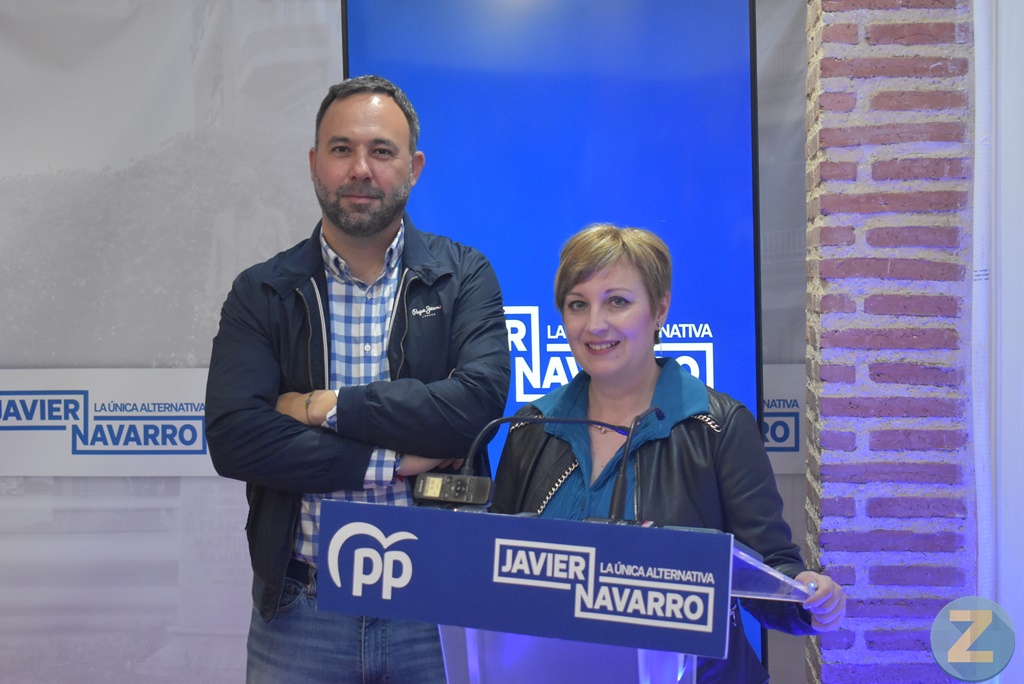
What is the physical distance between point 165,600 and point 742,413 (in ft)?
9.34

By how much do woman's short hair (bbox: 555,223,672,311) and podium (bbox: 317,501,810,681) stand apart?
2.32ft

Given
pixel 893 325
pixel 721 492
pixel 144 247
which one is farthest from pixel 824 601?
pixel 144 247

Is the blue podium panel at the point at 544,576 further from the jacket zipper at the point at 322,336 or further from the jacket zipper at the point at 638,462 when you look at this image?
the jacket zipper at the point at 322,336

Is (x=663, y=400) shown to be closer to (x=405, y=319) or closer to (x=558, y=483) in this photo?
(x=558, y=483)

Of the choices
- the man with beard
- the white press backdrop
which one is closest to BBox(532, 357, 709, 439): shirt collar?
the man with beard

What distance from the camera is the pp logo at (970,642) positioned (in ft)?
5.43

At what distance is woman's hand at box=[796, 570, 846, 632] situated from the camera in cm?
140

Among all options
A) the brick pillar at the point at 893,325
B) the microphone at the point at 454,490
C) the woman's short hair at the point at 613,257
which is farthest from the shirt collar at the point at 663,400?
the brick pillar at the point at 893,325

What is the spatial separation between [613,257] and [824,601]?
2.22ft

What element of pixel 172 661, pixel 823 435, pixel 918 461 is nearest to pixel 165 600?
pixel 172 661

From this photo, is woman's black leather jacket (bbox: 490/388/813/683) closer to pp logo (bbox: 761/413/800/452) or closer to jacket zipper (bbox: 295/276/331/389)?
jacket zipper (bbox: 295/276/331/389)

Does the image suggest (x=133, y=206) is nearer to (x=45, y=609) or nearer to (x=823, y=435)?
(x=45, y=609)

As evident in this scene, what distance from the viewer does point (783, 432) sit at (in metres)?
3.36

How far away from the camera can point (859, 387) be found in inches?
108
